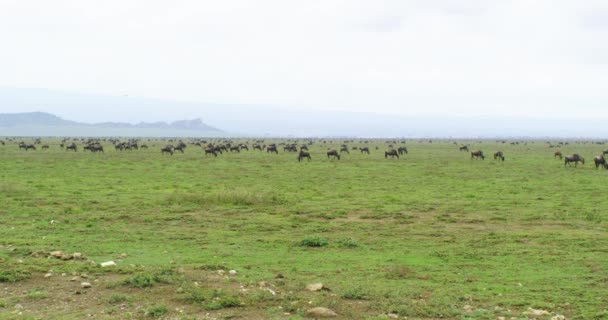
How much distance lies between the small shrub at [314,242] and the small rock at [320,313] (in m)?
5.46

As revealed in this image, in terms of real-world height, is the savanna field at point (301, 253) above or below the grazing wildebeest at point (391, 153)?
below

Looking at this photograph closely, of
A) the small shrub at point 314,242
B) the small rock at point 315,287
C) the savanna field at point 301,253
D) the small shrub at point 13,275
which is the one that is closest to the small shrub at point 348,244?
the savanna field at point 301,253

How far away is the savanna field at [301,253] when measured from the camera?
8.78 metres

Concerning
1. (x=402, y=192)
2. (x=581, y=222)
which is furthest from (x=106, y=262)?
(x=402, y=192)

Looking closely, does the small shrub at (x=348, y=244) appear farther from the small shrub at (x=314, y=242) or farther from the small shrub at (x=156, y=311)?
the small shrub at (x=156, y=311)

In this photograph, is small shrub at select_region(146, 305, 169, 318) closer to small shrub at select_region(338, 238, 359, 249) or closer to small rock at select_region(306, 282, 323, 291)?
small rock at select_region(306, 282, 323, 291)

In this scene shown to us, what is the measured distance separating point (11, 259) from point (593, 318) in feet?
36.9

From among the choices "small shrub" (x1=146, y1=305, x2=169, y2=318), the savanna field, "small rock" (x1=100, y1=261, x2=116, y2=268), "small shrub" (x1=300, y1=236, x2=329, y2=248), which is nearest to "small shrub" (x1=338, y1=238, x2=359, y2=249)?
the savanna field

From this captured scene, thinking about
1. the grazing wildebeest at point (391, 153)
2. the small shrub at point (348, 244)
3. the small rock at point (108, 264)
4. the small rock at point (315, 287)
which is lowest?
the small shrub at point (348, 244)

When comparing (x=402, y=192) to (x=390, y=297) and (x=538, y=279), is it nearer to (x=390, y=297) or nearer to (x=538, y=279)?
(x=538, y=279)

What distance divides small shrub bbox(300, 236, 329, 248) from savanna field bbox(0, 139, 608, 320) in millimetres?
39

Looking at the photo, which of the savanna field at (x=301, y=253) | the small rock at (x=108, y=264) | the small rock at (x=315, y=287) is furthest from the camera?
the small rock at (x=108, y=264)

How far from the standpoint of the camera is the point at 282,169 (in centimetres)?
4178

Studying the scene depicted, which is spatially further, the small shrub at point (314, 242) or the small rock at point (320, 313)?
the small shrub at point (314, 242)
